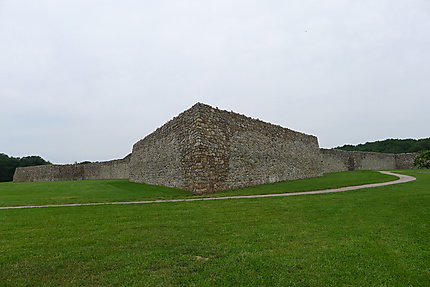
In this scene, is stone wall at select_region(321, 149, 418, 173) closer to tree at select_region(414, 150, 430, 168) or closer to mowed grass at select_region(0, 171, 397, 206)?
mowed grass at select_region(0, 171, 397, 206)

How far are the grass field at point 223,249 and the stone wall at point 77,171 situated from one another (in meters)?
28.8

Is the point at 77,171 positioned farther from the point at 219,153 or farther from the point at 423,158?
the point at 423,158

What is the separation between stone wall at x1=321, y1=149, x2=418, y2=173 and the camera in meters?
32.9

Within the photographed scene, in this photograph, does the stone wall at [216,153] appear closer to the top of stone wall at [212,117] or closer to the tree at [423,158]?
the top of stone wall at [212,117]

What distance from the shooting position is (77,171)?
39594mm

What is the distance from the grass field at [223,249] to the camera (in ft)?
11.5

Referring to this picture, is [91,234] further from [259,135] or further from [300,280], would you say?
[259,135]

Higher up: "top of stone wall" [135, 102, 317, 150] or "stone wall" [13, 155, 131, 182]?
"top of stone wall" [135, 102, 317, 150]

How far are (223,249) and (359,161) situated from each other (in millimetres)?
37711

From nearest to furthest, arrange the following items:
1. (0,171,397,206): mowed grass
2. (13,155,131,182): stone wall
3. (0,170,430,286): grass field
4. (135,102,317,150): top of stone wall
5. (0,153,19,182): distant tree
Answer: (0,170,430,286): grass field < (0,171,397,206): mowed grass < (135,102,317,150): top of stone wall < (13,155,131,182): stone wall < (0,153,19,182): distant tree

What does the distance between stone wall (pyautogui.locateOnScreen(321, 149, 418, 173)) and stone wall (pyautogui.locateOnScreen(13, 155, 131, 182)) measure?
90.3 ft

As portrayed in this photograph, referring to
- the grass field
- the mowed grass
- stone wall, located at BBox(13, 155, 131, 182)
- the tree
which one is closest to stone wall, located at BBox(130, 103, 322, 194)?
the mowed grass

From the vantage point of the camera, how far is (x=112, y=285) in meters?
3.35

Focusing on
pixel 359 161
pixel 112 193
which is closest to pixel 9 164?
pixel 112 193
